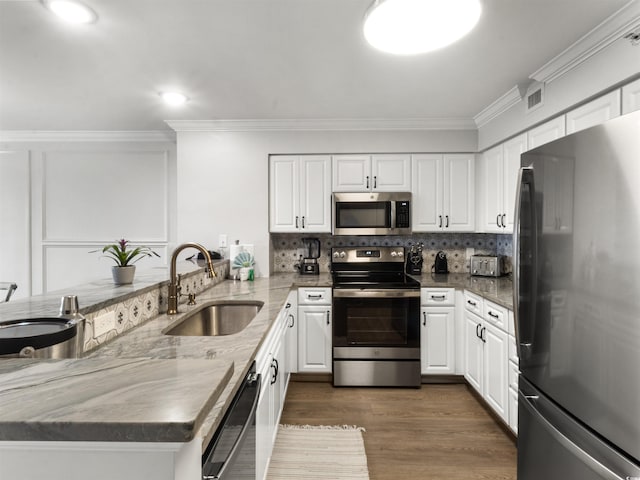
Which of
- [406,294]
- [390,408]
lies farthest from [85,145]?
[390,408]

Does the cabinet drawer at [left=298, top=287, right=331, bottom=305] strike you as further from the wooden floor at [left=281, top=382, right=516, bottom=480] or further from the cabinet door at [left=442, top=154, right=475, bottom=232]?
the cabinet door at [left=442, top=154, right=475, bottom=232]

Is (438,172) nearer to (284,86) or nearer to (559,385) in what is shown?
(284,86)

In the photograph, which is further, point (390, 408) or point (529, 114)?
point (390, 408)

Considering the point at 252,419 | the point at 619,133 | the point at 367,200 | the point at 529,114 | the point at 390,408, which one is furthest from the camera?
the point at 367,200

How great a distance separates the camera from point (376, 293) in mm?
3006

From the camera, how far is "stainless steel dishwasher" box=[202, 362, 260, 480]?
832 millimetres

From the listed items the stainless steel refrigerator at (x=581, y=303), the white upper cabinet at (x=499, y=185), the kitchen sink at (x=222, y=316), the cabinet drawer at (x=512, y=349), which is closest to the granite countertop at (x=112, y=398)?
the stainless steel refrigerator at (x=581, y=303)

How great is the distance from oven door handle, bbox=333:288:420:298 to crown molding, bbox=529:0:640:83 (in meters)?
1.80

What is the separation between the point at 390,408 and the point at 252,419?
1.73 m

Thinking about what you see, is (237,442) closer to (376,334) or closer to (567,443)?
(567,443)

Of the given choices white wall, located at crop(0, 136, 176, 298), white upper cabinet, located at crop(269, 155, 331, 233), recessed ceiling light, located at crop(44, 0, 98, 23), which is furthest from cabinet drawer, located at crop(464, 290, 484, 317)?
white wall, located at crop(0, 136, 176, 298)

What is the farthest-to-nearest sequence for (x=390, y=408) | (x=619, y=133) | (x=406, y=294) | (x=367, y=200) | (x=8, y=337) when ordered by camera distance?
(x=367, y=200), (x=406, y=294), (x=390, y=408), (x=619, y=133), (x=8, y=337)

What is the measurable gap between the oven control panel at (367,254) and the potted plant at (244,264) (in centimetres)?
87

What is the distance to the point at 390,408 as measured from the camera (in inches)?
104
